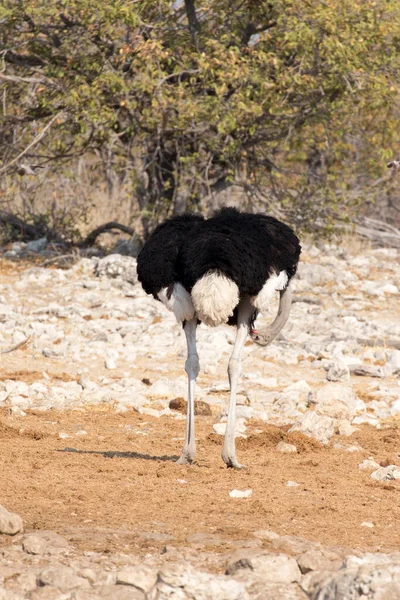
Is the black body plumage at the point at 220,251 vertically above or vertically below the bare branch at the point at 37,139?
above

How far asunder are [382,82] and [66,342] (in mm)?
5752

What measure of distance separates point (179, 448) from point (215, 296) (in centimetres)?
174

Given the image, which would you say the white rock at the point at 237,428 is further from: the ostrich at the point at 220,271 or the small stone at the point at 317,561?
the small stone at the point at 317,561

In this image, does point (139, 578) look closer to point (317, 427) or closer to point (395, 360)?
point (317, 427)

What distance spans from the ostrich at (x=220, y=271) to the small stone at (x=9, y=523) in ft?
5.90

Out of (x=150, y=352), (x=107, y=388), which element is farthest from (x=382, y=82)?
(x=107, y=388)

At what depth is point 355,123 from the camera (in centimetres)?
1616

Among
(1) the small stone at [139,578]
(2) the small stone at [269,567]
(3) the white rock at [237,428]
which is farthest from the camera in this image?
(3) the white rock at [237,428]

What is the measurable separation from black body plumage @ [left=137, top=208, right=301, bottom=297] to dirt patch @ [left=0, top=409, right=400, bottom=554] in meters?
1.12

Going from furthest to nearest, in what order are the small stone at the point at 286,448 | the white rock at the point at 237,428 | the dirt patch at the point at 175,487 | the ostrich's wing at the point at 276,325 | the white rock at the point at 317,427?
the white rock at the point at 237,428, the white rock at the point at 317,427, the small stone at the point at 286,448, the ostrich's wing at the point at 276,325, the dirt patch at the point at 175,487

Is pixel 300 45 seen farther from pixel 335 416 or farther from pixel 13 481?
pixel 13 481

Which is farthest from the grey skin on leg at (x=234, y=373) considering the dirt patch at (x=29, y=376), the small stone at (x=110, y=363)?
the small stone at (x=110, y=363)

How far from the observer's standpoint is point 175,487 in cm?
575

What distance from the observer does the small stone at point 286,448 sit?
23.1ft
